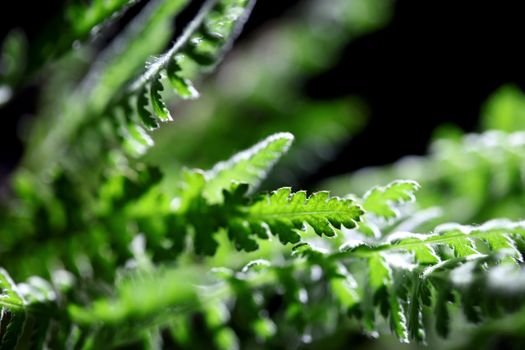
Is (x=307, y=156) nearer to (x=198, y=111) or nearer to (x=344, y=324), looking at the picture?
(x=198, y=111)

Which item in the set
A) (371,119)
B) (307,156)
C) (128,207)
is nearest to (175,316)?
(128,207)

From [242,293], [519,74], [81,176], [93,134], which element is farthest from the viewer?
[519,74]

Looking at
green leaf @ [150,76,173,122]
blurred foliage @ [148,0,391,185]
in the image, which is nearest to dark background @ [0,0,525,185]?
blurred foliage @ [148,0,391,185]

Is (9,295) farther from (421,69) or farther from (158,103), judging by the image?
(421,69)

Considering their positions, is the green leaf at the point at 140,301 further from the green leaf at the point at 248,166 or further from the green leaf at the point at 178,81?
the green leaf at the point at 178,81

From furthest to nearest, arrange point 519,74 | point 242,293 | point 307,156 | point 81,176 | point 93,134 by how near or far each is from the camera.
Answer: point 519,74, point 307,156, point 81,176, point 93,134, point 242,293

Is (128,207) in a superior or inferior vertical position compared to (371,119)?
superior

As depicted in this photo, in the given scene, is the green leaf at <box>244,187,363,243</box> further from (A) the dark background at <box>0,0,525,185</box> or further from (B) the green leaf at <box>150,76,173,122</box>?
(A) the dark background at <box>0,0,525,185</box>
